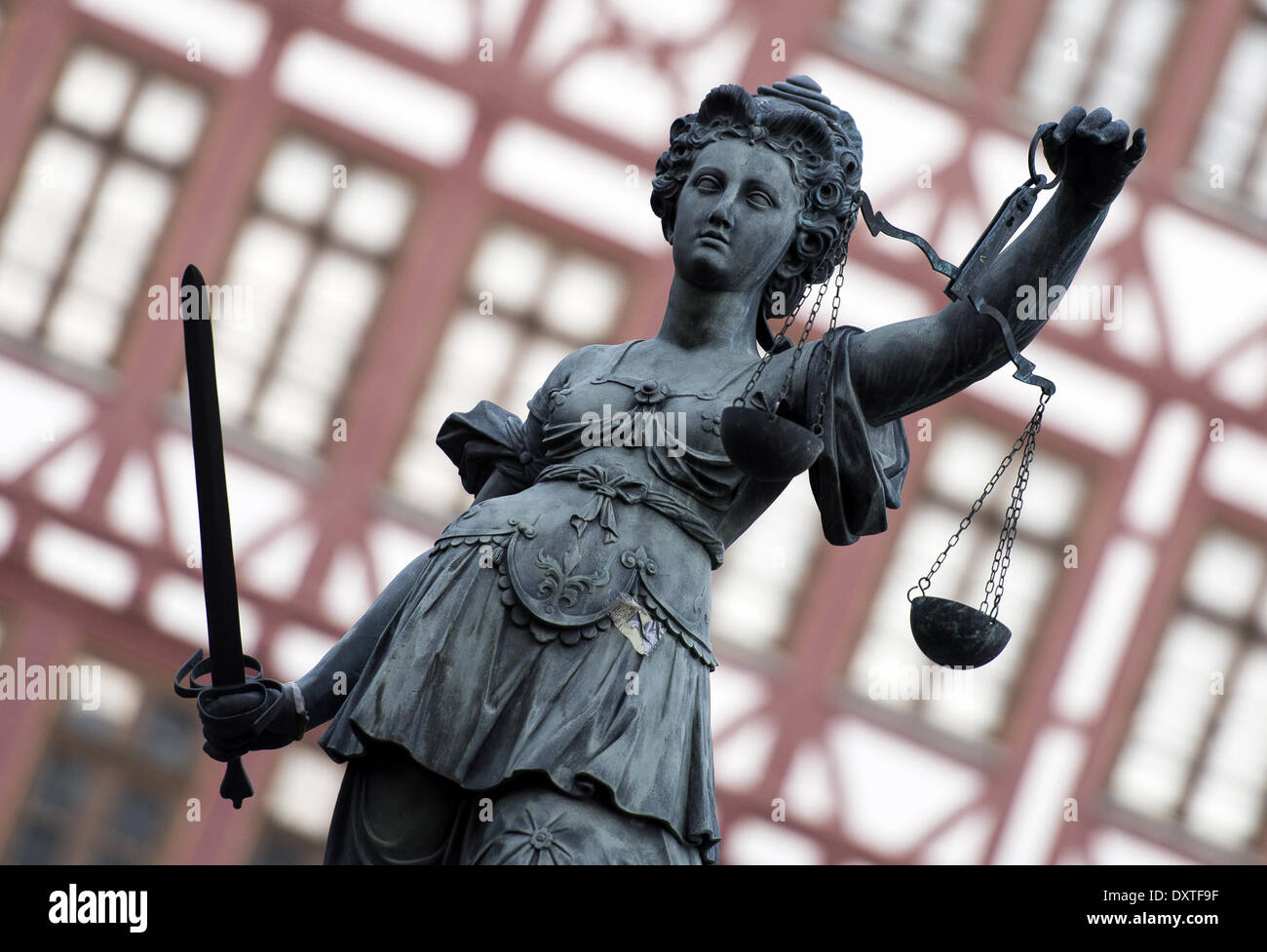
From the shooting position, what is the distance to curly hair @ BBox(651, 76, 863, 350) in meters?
3.04

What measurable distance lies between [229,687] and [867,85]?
28.3ft

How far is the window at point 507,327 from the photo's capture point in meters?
11.2

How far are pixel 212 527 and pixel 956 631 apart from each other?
1.05 meters

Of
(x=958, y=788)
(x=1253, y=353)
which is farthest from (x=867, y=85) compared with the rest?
(x=958, y=788)

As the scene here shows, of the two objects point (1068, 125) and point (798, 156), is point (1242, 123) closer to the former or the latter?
point (798, 156)

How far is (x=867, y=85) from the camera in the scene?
1105cm

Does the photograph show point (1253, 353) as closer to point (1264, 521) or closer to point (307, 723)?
point (1264, 521)

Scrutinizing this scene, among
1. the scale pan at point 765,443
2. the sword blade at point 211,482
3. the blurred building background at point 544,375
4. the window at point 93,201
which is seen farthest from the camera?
the window at point 93,201

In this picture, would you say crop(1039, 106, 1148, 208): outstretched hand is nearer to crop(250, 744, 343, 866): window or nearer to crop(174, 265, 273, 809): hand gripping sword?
crop(174, 265, 273, 809): hand gripping sword

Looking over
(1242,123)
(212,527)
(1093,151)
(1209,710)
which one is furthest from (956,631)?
(1242,123)

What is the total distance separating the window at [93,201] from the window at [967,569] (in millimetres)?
4159

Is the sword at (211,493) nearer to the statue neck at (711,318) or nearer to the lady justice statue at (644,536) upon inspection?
the lady justice statue at (644,536)

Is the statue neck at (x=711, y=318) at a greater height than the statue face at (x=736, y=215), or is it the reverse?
the statue face at (x=736, y=215)

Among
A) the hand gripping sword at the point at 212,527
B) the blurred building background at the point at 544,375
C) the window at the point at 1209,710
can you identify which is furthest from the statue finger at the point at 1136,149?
the window at the point at 1209,710
